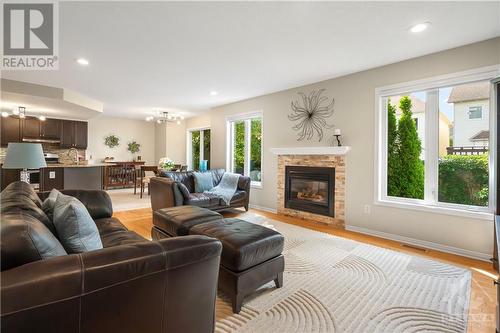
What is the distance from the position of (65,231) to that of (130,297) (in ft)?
2.08

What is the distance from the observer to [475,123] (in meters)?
3.01

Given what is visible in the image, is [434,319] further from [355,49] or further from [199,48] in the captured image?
[199,48]

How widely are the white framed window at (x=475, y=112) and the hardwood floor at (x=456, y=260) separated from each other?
5.58 ft

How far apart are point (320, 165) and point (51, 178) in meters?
5.35

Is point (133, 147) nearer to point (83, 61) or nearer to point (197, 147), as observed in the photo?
point (197, 147)

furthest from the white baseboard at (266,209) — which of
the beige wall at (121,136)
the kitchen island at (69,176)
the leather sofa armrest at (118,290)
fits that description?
the beige wall at (121,136)

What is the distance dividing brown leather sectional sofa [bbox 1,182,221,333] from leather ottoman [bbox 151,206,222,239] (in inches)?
47.3

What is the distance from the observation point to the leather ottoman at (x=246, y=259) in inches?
72.7

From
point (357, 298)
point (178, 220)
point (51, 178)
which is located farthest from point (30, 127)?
point (357, 298)

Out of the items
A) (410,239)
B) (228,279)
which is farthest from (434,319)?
(410,239)

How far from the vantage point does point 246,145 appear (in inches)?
236

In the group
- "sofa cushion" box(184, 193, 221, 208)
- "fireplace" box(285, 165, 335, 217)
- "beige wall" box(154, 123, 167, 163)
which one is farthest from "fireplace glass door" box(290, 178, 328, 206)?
"beige wall" box(154, 123, 167, 163)

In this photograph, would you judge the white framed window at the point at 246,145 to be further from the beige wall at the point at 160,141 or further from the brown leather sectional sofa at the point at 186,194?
the beige wall at the point at 160,141

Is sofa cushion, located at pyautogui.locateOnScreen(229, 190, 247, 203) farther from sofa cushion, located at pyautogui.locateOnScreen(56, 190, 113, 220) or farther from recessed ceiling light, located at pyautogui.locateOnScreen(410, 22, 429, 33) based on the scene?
recessed ceiling light, located at pyautogui.locateOnScreen(410, 22, 429, 33)
